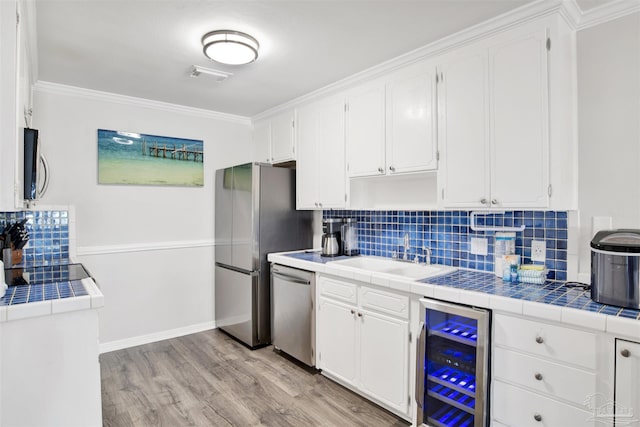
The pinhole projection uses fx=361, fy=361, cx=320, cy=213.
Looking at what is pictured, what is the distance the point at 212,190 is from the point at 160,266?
3.27 feet

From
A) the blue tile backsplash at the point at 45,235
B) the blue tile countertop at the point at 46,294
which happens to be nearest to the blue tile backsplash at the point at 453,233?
the blue tile countertop at the point at 46,294

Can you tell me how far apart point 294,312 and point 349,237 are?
855 millimetres

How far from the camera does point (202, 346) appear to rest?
3607mm

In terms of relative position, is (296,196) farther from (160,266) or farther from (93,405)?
(93,405)

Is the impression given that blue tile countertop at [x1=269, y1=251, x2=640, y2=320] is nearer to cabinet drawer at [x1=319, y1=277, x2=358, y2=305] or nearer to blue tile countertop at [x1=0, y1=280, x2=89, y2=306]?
cabinet drawer at [x1=319, y1=277, x2=358, y2=305]

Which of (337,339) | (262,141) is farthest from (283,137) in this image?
(337,339)

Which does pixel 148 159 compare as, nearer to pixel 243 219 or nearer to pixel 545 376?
pixel 243 219

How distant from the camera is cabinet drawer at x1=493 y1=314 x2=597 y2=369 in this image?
1.58m

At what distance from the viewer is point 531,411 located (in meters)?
1.74

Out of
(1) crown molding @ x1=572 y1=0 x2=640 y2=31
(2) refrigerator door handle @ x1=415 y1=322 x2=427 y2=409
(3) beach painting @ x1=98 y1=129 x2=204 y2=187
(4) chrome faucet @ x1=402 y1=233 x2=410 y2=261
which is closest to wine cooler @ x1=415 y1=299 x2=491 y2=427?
(2) refrigerator door handle @ x1=415 y1=322 x2=427 y2=409

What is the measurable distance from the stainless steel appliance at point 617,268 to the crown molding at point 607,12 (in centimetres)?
120

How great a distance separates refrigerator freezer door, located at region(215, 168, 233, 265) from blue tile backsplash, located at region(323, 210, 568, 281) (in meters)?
1.06

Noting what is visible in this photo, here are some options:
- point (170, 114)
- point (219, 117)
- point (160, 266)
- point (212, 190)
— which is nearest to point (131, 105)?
point (170, 114)

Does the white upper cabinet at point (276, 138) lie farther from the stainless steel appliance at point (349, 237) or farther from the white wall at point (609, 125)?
the white wall at point (609, 125)
